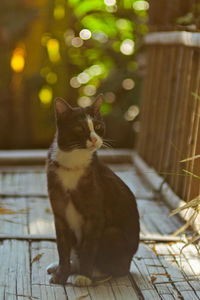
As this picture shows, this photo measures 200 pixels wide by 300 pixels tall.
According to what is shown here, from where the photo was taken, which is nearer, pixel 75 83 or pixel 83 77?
pixel 75 83

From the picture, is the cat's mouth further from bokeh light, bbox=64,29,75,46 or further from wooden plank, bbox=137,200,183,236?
bokeh light, bbox=64,29,75,46

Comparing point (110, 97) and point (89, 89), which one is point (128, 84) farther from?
point (89, 89)

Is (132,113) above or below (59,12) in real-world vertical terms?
below

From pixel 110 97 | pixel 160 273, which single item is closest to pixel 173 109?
pixel 160 273

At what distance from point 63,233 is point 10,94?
4737 mm

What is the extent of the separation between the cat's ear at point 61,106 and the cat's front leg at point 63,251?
53 centimetres

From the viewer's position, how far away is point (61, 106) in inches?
113

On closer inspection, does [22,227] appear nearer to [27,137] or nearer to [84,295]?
[84,295]

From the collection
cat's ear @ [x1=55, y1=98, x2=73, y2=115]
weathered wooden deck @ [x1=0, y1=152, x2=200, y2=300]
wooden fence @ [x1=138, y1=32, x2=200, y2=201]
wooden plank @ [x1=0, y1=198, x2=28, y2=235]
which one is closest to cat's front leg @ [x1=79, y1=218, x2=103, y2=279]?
weathered wooden deck @ [x1=0, y1=152, x2=200, y2=300]

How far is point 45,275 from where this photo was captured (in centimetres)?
308

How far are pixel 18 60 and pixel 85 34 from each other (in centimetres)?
88

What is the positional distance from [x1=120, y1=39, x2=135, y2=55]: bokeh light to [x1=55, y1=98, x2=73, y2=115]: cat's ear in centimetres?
449

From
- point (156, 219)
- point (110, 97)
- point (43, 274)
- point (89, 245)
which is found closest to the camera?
point (89, 245)

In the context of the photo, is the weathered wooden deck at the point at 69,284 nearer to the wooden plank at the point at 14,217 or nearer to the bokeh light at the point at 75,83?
the wooden plank at the point at 14,217
